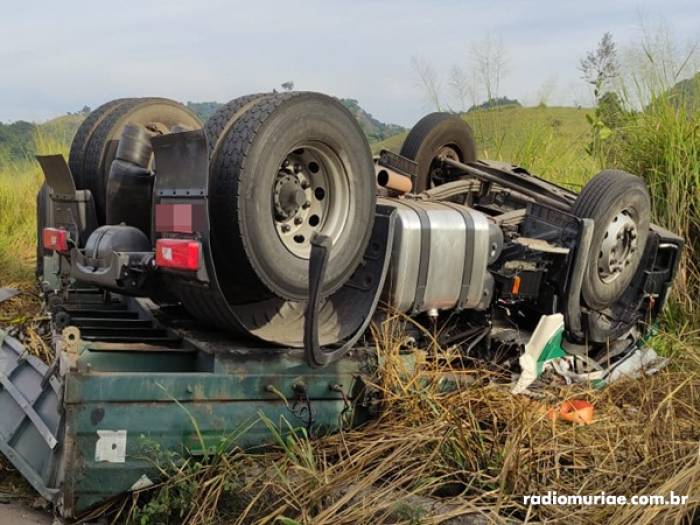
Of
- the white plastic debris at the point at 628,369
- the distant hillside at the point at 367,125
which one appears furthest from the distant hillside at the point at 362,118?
the white plastic debris at the point at 628,369

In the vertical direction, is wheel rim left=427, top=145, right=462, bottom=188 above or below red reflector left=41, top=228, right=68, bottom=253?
above

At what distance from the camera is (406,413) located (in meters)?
3.73

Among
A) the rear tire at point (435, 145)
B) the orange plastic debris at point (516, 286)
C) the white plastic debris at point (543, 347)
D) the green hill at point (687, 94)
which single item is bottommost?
the white plastic debris at point (543, 347)

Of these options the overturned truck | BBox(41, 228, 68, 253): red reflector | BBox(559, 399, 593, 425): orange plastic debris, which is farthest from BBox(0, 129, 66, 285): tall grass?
BBox(559, 399, 593, 425): orange plastic debris

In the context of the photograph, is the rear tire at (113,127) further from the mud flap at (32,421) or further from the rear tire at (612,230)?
the rear tire at (612,230)

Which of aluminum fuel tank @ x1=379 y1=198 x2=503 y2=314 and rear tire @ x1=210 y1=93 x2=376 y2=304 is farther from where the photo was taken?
aluminum fuel tank @ x1=379 y1=198 x2=503 y2=314

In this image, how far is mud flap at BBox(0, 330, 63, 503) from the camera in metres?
3.31

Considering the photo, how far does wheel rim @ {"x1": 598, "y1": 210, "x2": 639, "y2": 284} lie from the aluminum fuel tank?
0.91 meters

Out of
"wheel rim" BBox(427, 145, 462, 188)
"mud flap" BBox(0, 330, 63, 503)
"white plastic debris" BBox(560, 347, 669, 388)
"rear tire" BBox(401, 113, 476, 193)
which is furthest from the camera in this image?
"wheel rim" BBox(427, 145, 462, 188)

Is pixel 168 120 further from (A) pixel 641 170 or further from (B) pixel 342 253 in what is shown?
(A) pixel 641 170

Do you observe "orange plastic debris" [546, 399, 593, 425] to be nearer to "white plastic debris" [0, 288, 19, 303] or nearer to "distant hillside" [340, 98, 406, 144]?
"distant hillside" [340, 98, 406, 144]

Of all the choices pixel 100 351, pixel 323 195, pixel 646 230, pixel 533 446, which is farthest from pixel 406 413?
pixel 646 230

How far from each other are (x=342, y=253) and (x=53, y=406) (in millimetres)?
1432

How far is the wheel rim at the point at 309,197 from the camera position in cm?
366
